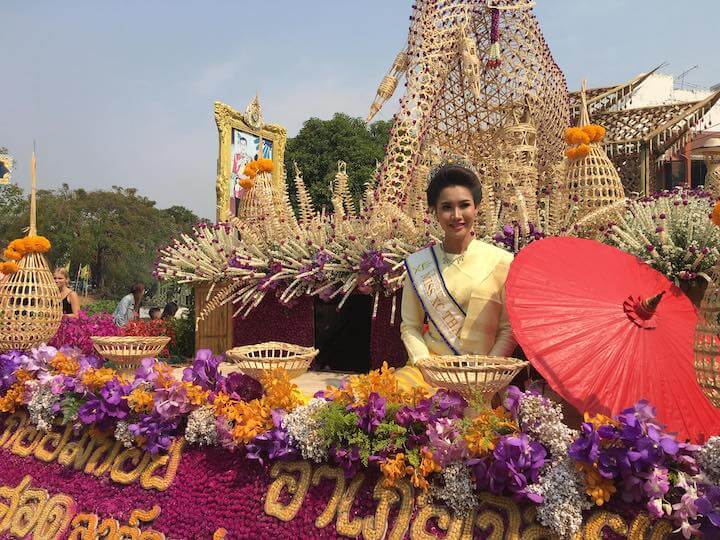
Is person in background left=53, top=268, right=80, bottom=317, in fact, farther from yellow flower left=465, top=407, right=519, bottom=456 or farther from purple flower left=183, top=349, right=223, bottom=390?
yellow flower left=465, top=407, right=519, bottom=456

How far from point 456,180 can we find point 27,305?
120 inches

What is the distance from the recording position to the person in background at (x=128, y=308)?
7.32 m

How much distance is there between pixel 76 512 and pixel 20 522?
Answer: 16.2 inches

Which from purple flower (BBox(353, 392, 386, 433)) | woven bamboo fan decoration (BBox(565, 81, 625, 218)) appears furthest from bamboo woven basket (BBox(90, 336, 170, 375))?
woven bamboo fan decoration (BBox(565, 81, 625, 218))

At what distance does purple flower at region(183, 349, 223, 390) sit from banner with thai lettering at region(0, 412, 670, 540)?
30 centimetres

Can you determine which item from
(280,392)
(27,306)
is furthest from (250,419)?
(27,306)

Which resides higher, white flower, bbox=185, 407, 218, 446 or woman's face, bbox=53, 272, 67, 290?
woman's face, bbox=53, 272, 67, 290

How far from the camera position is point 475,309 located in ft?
9.81

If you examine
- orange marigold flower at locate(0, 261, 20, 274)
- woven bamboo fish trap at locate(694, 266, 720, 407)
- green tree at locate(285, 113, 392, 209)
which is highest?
green tree at locate(285, 113, 392, 209)

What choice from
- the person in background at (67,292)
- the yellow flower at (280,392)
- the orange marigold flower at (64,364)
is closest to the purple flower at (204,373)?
the yellow flower at (280,392)

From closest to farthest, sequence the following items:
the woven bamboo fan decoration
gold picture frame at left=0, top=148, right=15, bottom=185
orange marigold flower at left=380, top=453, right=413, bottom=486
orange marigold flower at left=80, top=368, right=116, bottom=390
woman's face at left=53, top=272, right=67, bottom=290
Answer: orange marigold flower at left=380, top=453, right=413, bottom=486, orange marigold flower at left=80, top=368, right=116, bottom=390, the woven bamboo fan decoration, woman's face at left=53, top=272, right=67, bottom=290, gold picture frame at left=0, top=148, right=15, bottom=185

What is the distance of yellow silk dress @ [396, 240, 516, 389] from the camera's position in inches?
117

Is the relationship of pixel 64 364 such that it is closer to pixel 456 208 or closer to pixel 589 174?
pixel 456 208

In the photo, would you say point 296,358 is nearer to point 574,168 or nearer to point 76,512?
point 76,512
